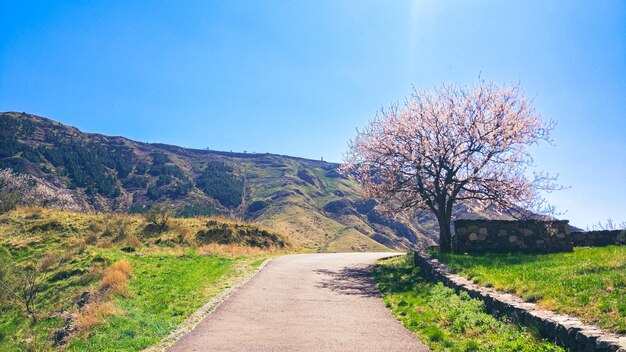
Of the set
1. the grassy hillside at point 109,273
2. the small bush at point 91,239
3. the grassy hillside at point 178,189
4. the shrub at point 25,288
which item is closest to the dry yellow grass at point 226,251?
the grassy hillside at point 109,273

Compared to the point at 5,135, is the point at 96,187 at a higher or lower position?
lower

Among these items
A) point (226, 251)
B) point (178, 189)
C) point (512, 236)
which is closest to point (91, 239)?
point (226, 251)

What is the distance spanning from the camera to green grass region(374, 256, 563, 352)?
303 inches

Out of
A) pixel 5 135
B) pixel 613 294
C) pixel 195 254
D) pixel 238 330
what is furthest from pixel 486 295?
pixel 5 135

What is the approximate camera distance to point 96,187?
→ 412 feet

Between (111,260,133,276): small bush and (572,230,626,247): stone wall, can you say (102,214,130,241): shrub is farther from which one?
(572,230,626,247): stone wall

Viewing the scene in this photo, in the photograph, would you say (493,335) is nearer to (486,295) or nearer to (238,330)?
(486,295)

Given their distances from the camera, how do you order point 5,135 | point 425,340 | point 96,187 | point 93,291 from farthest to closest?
point 5,135
point 96,187
point 93,291
point 425,340

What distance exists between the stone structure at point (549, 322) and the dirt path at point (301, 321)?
6.95 ft

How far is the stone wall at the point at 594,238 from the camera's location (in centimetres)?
2173

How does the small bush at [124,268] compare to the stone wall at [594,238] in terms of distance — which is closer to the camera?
the small bush at [124,268]

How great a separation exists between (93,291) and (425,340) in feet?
44.5

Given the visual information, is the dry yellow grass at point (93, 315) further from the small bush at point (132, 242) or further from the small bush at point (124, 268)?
the small bush at point (132, 242)

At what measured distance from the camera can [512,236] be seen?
19.4 metres
